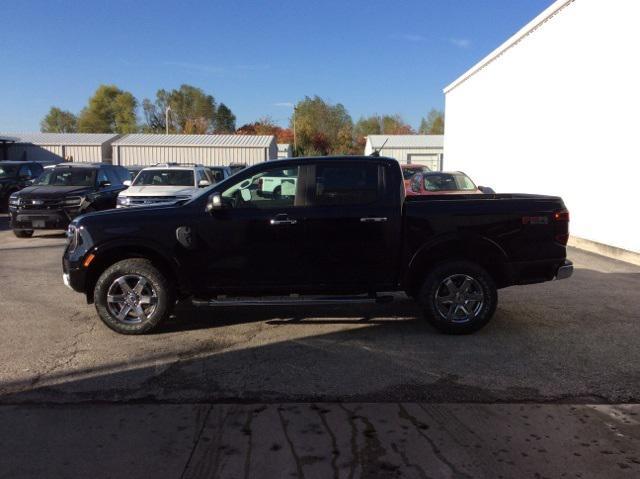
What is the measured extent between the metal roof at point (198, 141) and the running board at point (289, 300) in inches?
1407

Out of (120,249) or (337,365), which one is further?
(120,249)

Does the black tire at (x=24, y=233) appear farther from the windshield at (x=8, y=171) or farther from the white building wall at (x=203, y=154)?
Result: the white building wall at (x=203, y=154)

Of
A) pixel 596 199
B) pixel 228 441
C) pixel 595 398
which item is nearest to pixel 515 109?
pixel 596 199

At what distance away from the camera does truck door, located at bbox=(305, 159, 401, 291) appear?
228 inches

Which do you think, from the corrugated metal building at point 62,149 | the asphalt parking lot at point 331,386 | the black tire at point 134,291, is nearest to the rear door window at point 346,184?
the asphalt parking lot at point 331,386

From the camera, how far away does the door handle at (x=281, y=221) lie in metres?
5.75

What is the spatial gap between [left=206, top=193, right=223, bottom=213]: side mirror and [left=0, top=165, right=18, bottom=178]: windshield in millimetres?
16061

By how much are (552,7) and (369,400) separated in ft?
43.9

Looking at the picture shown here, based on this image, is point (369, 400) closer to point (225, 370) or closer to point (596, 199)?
point (225, 370)

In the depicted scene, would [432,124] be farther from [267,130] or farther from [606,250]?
[606,250]

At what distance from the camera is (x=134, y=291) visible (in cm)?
580

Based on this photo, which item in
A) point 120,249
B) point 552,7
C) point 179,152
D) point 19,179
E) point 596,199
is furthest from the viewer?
point 179,152

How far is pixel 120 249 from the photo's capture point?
229 inches

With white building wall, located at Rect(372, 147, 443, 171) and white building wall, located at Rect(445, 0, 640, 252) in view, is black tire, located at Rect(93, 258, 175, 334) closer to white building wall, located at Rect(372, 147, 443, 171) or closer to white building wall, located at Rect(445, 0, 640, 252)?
white building wall, located at Rect(445, 0, 640, 252)
